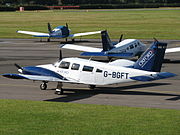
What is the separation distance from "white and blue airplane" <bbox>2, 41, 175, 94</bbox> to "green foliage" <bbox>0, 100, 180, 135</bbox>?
3048 millimetres

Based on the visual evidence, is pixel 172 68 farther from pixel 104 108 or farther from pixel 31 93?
pixel 104 108

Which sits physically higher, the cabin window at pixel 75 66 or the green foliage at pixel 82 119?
the cabin window at pixel 75 66

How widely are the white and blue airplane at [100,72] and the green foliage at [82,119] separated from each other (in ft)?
10.0

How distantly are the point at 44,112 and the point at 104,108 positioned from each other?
2971 mm

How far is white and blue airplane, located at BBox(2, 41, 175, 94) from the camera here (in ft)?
89.2

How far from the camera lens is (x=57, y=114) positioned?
73.3 ft

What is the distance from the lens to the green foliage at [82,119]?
1902cm

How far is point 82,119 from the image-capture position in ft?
69.8

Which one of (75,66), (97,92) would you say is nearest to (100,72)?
(75,66)

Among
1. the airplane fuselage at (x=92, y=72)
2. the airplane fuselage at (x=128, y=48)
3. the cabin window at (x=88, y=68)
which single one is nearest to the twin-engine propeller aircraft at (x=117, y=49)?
the airplane fuselage at (x=128, y=48)

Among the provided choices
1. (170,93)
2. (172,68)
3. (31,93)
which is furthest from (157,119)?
(172,68)

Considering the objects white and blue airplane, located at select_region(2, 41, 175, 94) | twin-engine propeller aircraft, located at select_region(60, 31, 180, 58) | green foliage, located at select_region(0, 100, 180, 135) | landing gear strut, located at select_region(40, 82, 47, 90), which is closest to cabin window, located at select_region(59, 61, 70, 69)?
white and blue airplane, located at select_region(2, 41, 175, 94)

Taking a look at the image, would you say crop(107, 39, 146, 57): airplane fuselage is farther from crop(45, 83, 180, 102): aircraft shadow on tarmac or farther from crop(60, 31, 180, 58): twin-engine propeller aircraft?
crop(45, 83, 180, 102): aircraft shadow on tarmac

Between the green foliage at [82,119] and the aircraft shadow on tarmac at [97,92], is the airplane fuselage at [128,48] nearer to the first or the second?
the aircraft shadow on tarmac at [97,92]
